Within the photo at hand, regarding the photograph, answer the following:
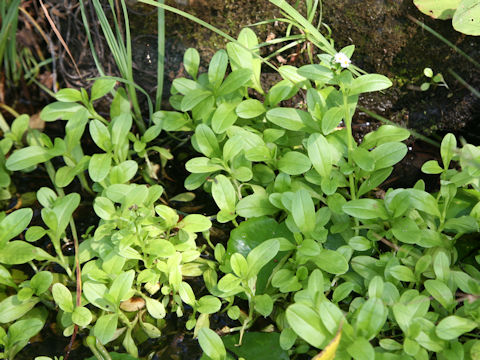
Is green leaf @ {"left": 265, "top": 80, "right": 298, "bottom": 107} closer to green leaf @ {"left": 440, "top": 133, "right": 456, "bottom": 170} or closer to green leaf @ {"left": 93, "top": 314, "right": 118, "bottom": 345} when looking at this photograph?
green leaf @ {"left": 440, "top": 133, "right": 456, "bottom": 170}

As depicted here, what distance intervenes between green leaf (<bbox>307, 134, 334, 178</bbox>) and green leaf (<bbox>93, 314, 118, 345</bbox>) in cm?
86

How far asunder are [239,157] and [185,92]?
37 centimetres

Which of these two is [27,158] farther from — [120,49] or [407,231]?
[407,231]

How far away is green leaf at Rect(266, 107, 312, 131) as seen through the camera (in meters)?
1.90

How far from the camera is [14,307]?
1859mm

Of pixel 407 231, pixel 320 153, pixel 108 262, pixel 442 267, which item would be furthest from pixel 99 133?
pixel 442 267

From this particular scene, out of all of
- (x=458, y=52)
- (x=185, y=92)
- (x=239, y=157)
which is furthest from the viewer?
(x=458, y=52)

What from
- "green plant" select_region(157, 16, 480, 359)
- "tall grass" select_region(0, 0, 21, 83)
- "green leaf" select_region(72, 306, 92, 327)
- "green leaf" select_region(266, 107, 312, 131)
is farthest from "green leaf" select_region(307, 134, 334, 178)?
"tall grass" select_region(0, 0, 21, 83)

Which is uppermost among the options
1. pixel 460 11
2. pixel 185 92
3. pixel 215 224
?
pixel 460 11

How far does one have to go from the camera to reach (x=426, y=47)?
227 cm

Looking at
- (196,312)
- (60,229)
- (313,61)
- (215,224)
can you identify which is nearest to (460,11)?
(313,61)

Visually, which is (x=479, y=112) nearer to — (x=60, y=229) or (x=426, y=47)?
(x=426, y=47)

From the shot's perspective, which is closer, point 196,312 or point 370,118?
point 196,312

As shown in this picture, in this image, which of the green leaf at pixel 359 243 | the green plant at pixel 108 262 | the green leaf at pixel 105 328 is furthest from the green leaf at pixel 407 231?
the green leaf at pixel 105 328
